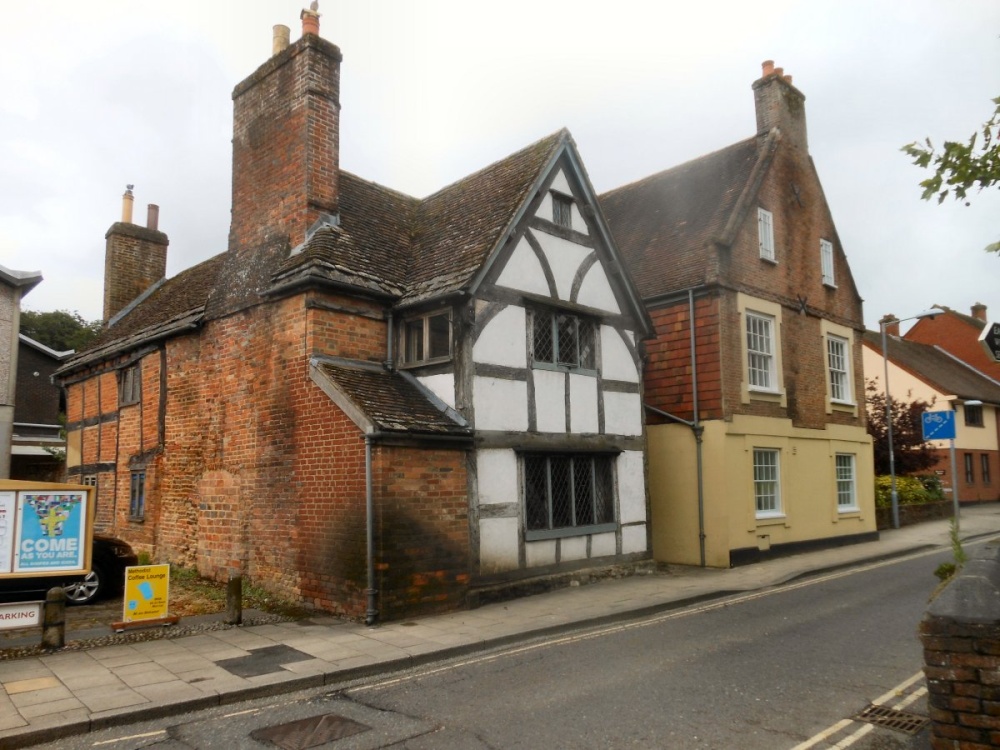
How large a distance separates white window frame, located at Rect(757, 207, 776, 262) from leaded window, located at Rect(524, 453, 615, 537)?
7.31 meters

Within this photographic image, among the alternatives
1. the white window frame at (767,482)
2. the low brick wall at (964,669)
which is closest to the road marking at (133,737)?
Result: the low brick wall at (964,669)

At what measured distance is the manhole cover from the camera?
5910mm

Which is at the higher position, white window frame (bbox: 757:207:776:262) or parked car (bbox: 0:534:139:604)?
white window frame (bbox: 757:207:776:262)

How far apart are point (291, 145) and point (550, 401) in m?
6.60

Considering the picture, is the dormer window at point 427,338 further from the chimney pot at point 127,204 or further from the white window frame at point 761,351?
the chimney pot at point 127,204

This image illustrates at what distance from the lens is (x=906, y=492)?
25000 millimetres

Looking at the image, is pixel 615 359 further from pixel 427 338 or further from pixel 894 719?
pixel 894 719

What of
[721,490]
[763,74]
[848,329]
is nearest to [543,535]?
[721,490]

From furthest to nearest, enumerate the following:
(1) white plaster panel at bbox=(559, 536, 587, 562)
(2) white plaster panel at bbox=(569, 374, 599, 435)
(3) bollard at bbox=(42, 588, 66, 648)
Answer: (2) white plaster panel at bbox=(569, 374, 599, 435) < (1) white plaster panel at bbox=(559, 536, 587, 562) < (3) bollard at bbox=(42, 588, 66, 648)

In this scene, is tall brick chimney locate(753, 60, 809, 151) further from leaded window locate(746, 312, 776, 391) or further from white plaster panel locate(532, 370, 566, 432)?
white plaster panel locate(532, 370, 566, 432)

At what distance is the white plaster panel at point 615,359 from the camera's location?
14.7 metres

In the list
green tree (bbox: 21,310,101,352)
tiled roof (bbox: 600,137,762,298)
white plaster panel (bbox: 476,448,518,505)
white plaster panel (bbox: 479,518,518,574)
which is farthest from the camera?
green tree (bbox: 21,310,101,352)

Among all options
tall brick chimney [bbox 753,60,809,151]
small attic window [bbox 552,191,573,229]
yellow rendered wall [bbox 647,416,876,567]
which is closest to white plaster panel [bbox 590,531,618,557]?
yellow rendered wall [bbox 647,416,876,567]

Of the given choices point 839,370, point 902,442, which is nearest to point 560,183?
point 839,370
